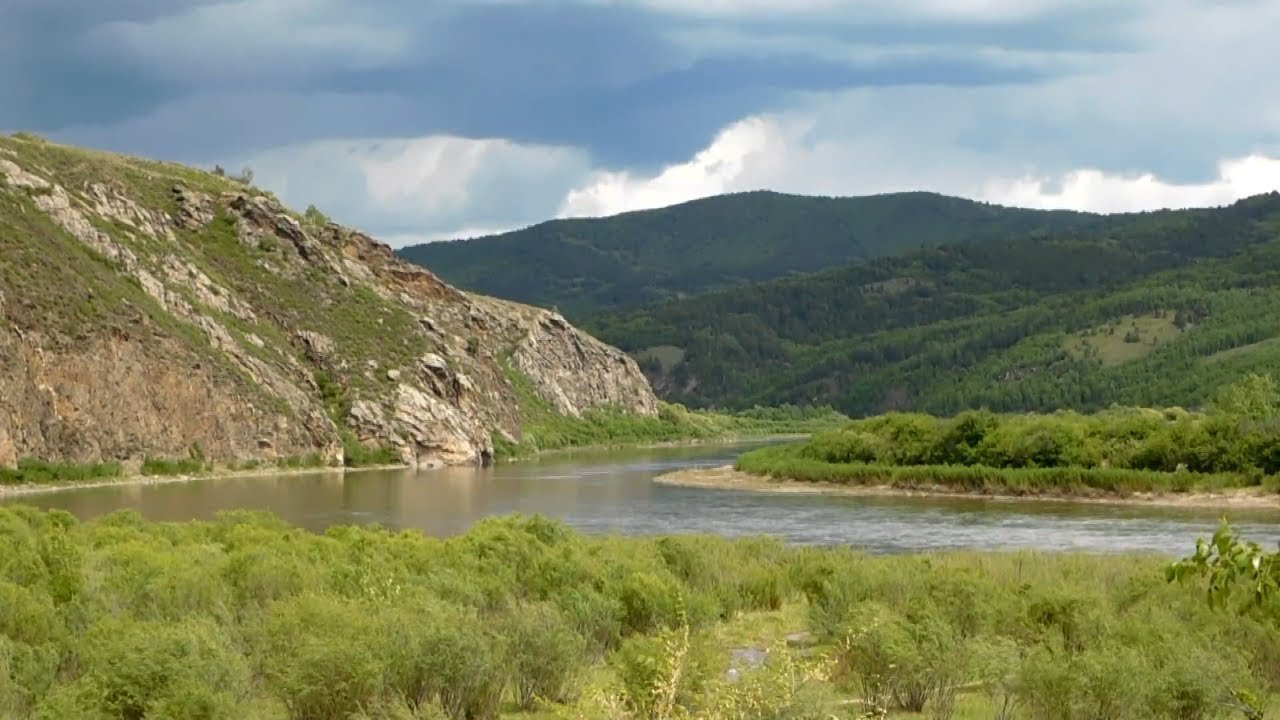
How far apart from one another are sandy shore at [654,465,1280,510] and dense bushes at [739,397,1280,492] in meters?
0.71

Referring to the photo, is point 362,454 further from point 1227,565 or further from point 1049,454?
point 1227,565

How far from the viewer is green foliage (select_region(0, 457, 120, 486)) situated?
85562mm

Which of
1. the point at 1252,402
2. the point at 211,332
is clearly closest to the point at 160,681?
the point at 1252,402

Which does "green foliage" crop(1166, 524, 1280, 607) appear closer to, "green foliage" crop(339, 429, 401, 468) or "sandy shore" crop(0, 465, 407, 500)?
"sandy shore" crop(0, 465, 407, 500)

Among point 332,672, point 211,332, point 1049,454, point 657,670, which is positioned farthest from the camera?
point 211,332

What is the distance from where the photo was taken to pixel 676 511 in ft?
244

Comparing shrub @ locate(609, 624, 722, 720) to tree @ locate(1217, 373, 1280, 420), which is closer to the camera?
shrub @ locate(609, 624, 722, 720)

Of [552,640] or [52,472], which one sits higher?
[52,472]

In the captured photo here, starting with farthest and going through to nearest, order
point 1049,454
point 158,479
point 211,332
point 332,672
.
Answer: point 211,332 < point 158,479 < point 1049,454 < point 332,672

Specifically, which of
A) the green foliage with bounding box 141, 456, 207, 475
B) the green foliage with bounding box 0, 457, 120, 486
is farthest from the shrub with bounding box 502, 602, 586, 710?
the green foliage with bounding box 141, 456, 207, 475

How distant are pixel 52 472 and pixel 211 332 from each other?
27717 millimetres

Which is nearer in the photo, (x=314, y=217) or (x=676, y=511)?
(x=676, y=511)

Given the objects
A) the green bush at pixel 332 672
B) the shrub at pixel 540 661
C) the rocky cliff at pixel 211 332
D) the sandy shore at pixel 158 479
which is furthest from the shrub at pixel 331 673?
the rocky cliff at pixel 211 332

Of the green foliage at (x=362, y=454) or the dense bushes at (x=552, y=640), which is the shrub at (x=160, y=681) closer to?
the dense bushes at (x=552, y=640)
